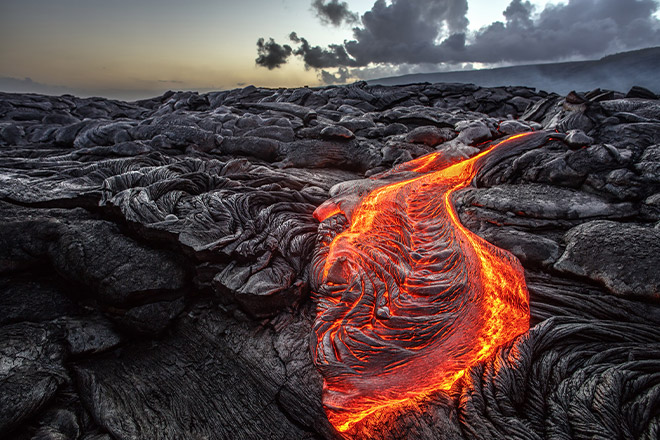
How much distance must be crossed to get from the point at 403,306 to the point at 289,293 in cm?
178

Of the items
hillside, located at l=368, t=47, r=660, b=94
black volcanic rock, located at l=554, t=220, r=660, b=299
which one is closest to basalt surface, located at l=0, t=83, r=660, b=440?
black volcanic rock, located at l=554, t=220, r=660, b=299

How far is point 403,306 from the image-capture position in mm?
4266

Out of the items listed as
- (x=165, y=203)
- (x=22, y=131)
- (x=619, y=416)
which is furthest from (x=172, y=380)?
(x=22, y=131)

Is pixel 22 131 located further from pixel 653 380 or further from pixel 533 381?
pixel 653 380

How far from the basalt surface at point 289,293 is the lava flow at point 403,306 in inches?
2.3

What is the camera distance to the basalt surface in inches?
127

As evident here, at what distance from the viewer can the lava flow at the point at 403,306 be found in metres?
3.53

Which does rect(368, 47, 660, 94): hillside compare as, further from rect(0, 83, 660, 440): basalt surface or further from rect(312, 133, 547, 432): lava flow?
rect(312, 133, 547, 432): lava flow

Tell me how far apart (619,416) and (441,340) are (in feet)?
5.55

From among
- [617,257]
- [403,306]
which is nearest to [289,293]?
[403,306]

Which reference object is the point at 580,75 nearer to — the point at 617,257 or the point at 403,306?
the point at 617,257

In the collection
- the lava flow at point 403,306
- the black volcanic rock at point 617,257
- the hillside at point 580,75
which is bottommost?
the lava flow at point 403,306

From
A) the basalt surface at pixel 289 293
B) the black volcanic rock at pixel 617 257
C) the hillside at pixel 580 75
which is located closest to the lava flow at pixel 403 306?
the basalt surface at pixel 289 293

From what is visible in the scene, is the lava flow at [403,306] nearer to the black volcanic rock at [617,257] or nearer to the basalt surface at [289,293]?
the basalt surface at [289,293]
